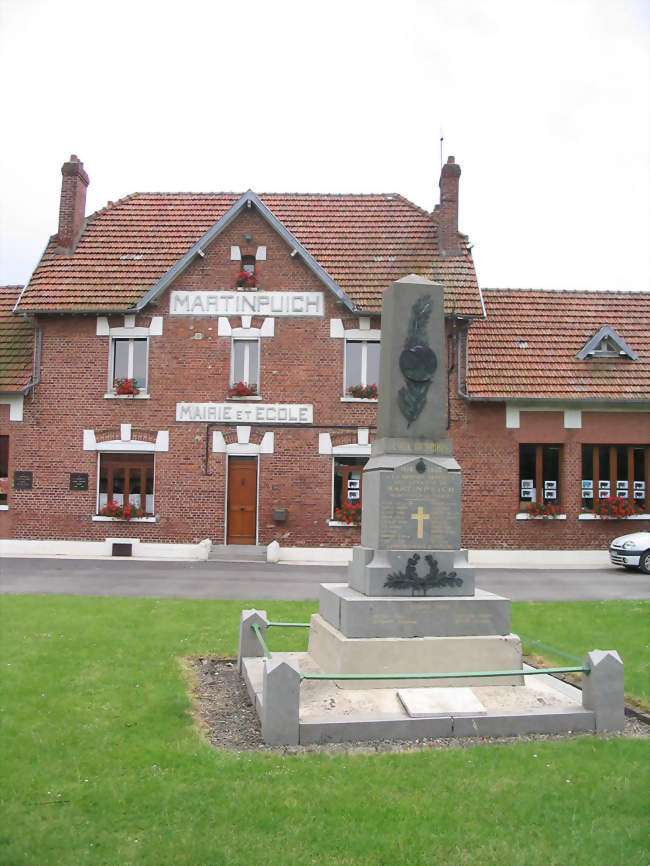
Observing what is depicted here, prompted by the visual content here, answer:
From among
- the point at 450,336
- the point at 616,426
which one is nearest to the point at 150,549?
the point at 450,336

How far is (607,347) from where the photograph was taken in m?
22.5

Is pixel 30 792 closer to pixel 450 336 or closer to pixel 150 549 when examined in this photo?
pixel 150 549

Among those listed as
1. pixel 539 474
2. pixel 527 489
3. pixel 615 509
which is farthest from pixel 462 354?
pixel 615 509

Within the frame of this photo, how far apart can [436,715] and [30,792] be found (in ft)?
10.1

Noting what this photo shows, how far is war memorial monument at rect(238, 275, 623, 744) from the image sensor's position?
6496 mm

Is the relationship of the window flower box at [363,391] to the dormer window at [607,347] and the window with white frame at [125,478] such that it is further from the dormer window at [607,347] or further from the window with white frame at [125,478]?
the dormer window at [607,347]

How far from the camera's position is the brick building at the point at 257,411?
2108 centimetres

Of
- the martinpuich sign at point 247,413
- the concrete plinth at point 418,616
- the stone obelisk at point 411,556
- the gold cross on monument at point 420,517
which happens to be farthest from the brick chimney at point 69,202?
the concrete plinth at point 418,616

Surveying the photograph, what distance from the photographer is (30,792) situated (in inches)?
199

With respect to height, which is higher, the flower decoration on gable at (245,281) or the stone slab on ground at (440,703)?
the flower decoration on gable at (245,281)

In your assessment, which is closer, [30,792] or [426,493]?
[30,792]

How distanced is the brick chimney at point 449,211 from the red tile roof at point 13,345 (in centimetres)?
1166

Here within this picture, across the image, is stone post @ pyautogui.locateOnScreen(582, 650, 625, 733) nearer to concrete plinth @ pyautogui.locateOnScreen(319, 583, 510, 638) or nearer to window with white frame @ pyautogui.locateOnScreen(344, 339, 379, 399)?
concrete plinth @ pyautogui.locateOnScreen(319, 583, 510, 638)

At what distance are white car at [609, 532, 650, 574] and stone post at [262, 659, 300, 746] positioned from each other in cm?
1495
